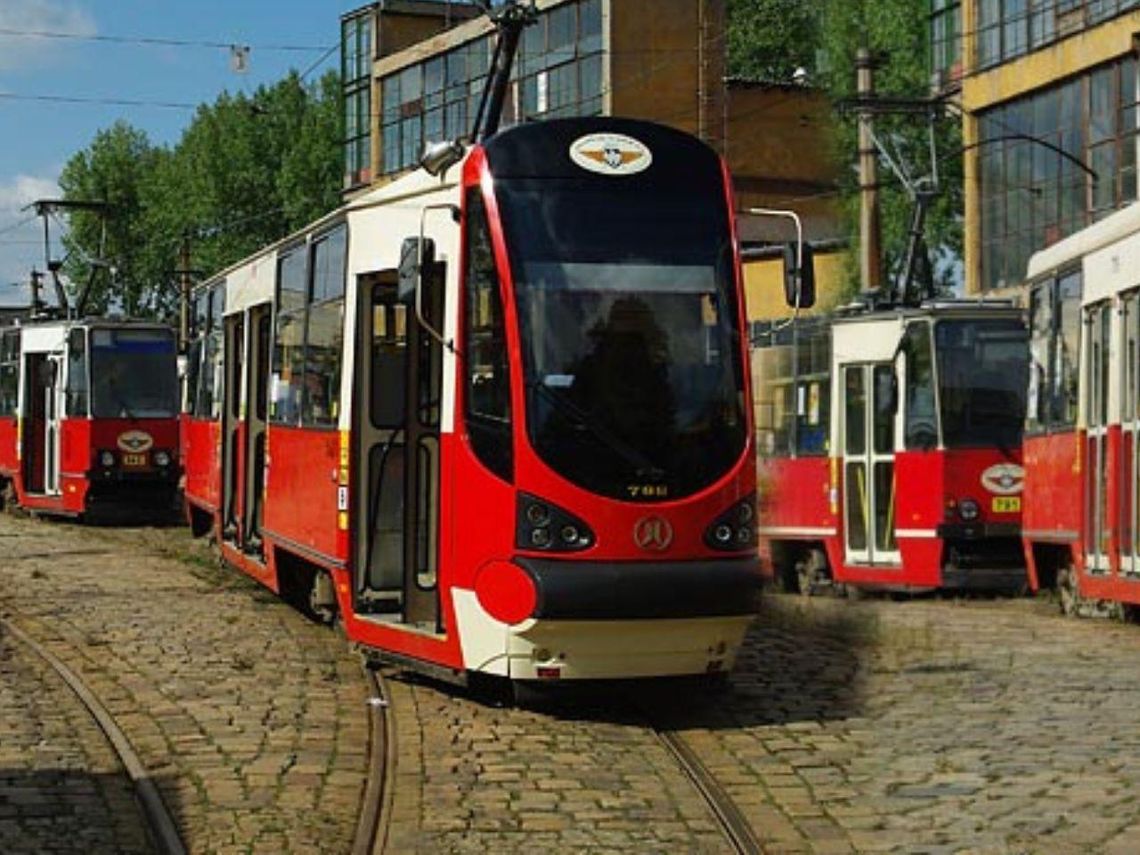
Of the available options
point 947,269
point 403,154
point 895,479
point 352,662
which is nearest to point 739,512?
point 352,662

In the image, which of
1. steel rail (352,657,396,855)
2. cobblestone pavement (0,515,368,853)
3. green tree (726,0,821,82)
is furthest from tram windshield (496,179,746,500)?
green tree (726,0,821,82)

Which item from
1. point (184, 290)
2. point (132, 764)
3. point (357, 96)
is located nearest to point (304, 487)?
point (132, 764)

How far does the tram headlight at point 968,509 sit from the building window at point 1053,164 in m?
15.8

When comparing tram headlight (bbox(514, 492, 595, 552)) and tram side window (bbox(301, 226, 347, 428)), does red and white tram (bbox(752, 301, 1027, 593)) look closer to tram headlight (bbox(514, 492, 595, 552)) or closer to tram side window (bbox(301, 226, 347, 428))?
tram side window (bbox(301, 226, 347, 428))

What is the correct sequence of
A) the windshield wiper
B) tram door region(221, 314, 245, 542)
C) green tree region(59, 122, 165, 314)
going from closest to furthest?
the windshield wiper → tram door region(221, 314, 245, 542) → green tree region(59, 122, 165, 314)

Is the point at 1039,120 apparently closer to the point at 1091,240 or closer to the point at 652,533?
the point at 1091,240

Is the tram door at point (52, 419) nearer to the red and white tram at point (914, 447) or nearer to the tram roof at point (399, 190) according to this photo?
the red and white tram at point (914, 447)

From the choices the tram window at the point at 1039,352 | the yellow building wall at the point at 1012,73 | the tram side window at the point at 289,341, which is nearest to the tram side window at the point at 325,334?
the tram side window at the point at 289,341

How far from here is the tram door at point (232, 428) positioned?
18344mm

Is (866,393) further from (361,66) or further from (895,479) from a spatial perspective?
(361,66)

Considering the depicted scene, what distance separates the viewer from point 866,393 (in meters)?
21.7

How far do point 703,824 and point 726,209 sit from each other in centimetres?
404

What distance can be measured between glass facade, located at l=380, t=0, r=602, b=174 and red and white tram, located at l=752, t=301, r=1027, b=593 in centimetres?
3243

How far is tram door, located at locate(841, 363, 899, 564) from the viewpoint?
21.2 m
